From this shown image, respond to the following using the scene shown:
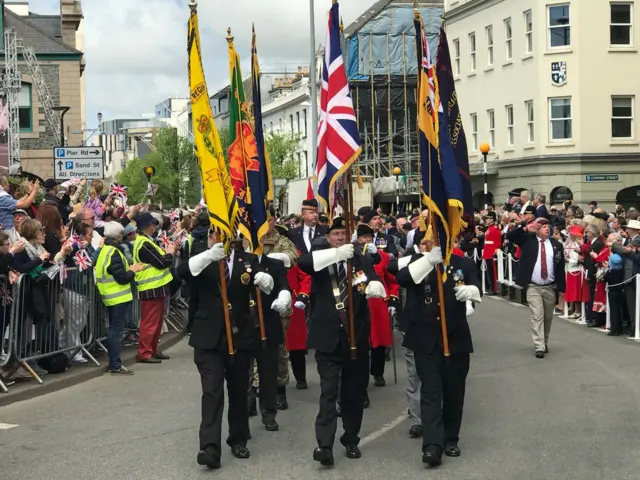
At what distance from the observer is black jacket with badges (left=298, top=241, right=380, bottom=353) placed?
902 cm

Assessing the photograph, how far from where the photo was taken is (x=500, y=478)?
316 inches

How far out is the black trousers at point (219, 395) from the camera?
338 inches

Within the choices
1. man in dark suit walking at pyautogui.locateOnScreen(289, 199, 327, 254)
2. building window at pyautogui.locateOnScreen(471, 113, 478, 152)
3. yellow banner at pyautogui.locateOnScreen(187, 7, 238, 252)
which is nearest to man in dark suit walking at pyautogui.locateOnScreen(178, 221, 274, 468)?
yellow banner at pyautogui.locateOnScreen(187, 7, 238, 252)

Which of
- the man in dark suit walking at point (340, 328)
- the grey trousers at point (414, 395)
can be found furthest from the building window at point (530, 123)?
the man in dark suit walking at point (340, 328)

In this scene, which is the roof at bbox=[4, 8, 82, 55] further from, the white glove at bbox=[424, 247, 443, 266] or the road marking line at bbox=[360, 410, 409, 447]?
the white glove at bbox=[424, 247, 443, 266]

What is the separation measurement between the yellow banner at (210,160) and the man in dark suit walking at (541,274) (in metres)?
6.88

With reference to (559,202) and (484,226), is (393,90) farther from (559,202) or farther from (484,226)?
(484,226)

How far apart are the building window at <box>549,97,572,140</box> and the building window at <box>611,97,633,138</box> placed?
1.69m

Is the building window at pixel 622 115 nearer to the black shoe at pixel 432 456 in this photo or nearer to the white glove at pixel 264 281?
the white glove at pixel 264 281

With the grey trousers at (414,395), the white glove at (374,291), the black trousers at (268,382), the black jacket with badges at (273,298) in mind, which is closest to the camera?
the white glove at (374,291)

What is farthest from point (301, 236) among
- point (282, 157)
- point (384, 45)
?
point (282, 157)

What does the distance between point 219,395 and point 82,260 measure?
542cm

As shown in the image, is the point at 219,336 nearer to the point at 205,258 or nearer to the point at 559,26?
the point at 205,258

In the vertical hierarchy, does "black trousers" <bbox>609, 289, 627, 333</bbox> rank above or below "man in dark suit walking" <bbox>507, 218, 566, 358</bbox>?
below
